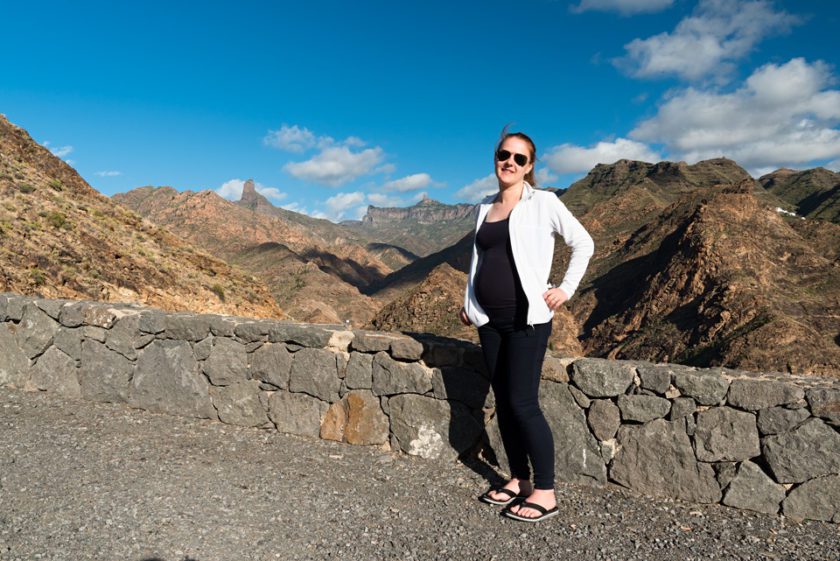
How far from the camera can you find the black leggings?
353 centimetres

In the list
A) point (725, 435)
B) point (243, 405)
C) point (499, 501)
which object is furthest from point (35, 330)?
point (725, 435)

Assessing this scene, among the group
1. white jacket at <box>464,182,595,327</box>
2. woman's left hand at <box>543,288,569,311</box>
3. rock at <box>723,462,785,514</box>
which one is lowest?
rock at <box>723,462,785,514</box>

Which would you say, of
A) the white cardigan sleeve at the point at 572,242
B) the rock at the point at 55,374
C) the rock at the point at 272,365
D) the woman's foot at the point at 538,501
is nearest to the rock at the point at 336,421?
the rock at the point at 272,365

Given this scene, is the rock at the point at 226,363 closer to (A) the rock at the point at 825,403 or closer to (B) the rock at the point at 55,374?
(B) the rock at the point at 55,374

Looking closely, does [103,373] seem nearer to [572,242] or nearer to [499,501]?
[499,501]

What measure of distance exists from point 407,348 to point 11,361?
4.71 meters

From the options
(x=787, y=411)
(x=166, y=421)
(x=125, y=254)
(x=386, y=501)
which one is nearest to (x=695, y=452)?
(x=787, y=411)

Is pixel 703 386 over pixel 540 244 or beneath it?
beneath

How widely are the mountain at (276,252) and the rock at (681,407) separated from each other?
81.6 feet

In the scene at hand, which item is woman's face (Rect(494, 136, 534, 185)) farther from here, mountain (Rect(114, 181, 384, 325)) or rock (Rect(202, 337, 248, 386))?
mountain (Rect(114, 181, 384, 325))

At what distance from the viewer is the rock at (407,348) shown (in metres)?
4.71

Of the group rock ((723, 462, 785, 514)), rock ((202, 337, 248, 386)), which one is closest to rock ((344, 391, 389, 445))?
rock ((202, 337, 248, 386))

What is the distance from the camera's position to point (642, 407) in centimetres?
402

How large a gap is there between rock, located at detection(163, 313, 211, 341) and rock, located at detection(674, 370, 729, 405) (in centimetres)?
419
